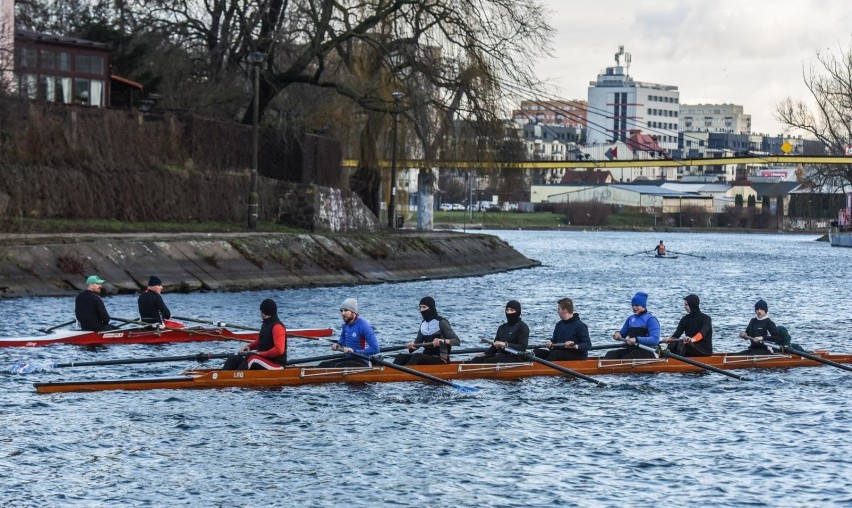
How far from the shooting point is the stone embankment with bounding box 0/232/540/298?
1567 inches

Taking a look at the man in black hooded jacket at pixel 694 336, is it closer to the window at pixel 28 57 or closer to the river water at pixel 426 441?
the river water at pixel 426 441

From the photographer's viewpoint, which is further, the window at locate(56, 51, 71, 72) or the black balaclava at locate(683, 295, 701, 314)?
the window at locate(56, 51, 71, 72)

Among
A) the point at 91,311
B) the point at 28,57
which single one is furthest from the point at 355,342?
the point at 28,57

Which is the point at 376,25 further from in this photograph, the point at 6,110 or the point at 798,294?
the point at 798,294

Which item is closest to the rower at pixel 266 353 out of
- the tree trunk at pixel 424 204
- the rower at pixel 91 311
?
the rower at pixel 91 311

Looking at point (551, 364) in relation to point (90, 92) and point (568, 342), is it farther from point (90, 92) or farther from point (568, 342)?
point (90, 92)

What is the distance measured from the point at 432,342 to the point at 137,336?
8.50m

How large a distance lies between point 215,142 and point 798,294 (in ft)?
82.5

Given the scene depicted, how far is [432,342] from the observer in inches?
986

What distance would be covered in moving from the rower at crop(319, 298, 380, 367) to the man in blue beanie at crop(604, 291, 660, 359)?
5129 millimetres

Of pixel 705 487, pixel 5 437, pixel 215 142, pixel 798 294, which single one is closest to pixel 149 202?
pixel 215 142

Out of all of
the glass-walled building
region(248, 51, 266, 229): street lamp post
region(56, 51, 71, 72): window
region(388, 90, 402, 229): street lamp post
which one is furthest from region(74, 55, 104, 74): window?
region(388, 90, 402, 229): street lamp post

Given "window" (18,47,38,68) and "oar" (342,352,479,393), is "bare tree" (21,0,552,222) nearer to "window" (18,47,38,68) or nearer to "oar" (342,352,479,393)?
"window" (18,47,38,68)

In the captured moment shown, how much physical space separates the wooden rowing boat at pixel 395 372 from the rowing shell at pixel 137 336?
5899mm
